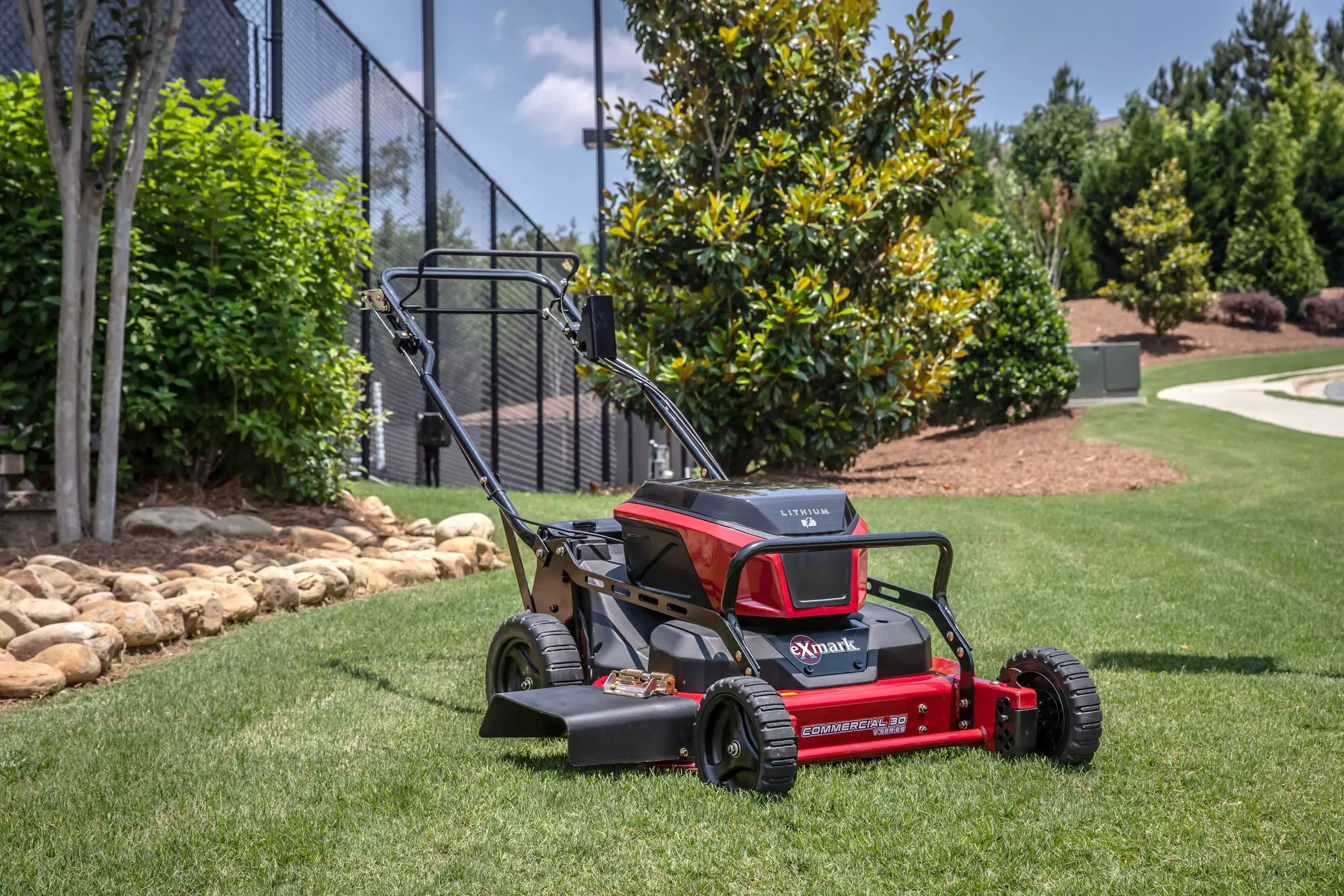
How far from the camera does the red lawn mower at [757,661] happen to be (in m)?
3.52

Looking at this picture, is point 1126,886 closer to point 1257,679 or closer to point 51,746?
point 1257,679

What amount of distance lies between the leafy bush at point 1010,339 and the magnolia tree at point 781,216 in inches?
211

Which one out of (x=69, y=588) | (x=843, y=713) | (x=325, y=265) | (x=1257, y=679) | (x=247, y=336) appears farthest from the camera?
(x=325, y=265)

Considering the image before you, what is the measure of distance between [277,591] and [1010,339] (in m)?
13.5

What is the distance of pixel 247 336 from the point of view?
817cm

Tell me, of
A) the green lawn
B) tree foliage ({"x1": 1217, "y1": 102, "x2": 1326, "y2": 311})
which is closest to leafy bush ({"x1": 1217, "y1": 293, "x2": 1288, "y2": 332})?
tree foliage ({"x1": 1217, "y1": 102, "x2": 1326, "y2": 311})

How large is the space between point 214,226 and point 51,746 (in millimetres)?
4908

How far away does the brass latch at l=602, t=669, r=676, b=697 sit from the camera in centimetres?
378

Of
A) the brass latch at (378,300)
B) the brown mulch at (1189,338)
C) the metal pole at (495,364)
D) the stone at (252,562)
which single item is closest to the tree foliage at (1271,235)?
the brown mulch at (1189,338)

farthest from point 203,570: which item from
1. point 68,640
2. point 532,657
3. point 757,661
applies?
point 757,661

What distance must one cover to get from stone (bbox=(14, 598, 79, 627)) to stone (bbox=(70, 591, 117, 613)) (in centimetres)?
23

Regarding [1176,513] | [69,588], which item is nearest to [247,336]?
[69,588]

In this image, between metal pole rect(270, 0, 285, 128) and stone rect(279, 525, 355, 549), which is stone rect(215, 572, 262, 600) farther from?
metal pole rect(270, 0, 285, 128)

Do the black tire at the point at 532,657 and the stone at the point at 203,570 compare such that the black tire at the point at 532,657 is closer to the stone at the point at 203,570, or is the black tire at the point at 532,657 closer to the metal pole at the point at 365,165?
the stone at the point at 203,570
